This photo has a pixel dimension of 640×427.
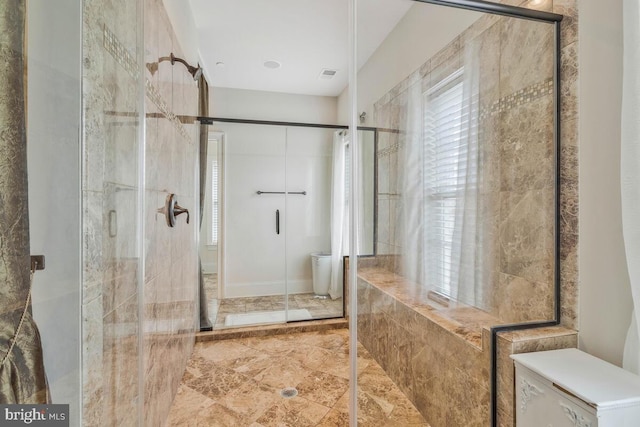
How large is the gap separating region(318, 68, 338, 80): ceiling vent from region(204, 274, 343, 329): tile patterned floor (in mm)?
2503

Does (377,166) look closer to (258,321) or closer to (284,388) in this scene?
(284,388)

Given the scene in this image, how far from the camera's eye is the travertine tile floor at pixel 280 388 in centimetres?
161

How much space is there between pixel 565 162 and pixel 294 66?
2.76m

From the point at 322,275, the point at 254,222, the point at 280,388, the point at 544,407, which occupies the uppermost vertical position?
the point at 254,222

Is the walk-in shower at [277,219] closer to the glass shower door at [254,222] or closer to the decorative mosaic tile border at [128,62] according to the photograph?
the glass shower door at [254,222]

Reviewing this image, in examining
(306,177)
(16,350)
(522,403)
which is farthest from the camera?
(306,177)

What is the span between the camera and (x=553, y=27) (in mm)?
1256

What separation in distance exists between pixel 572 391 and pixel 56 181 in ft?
4.89

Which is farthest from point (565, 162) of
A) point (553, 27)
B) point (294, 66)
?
point (294, 66)

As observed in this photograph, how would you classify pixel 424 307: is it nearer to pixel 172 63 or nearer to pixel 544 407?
pixel 544 407

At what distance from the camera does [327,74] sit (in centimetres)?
345

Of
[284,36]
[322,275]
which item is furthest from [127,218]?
[322,275]

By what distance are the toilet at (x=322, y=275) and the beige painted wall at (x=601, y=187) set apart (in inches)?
97.0

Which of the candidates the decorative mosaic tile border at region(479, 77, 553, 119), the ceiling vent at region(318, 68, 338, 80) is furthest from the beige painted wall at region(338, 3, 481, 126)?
the ceiling vent at region(318, 68, 338, 80)
